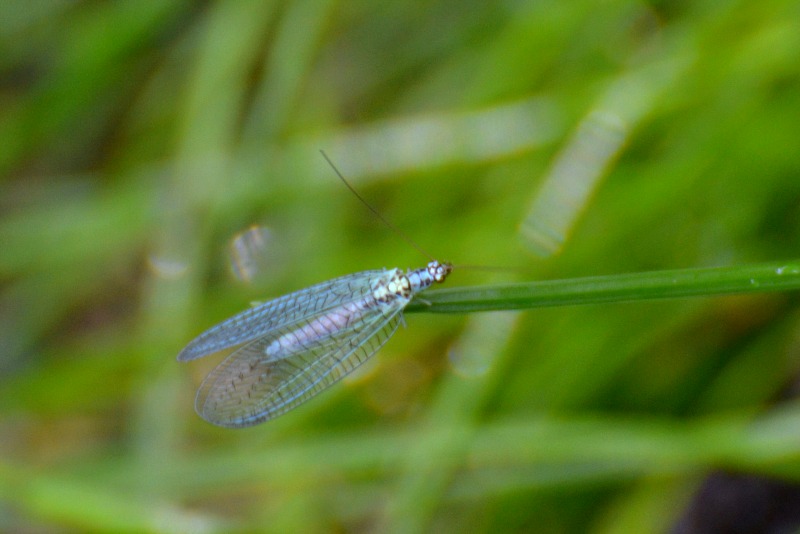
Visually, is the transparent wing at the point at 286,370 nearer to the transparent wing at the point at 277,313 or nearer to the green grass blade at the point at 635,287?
the transparent wing at the point at 277,313

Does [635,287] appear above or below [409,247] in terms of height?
below

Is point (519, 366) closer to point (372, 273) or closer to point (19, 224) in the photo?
point (372, 273)

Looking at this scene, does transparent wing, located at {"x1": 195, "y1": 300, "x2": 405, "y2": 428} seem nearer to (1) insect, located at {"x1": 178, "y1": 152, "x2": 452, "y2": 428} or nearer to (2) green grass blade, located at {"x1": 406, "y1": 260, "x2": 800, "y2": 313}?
(1) insect, located at {"x1": 178, "y1": 152, "x2": 452, "y2": 428}

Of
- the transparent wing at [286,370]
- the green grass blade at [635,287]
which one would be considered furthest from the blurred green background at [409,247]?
the green grass blade at [635,287]

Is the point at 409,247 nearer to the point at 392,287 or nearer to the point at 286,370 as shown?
the point at 392,287

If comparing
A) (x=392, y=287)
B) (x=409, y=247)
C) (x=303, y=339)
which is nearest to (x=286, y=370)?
(x=303, y=339)

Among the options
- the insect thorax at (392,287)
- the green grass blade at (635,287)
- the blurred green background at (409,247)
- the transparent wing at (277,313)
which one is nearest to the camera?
the green grass blade at (635,287)
